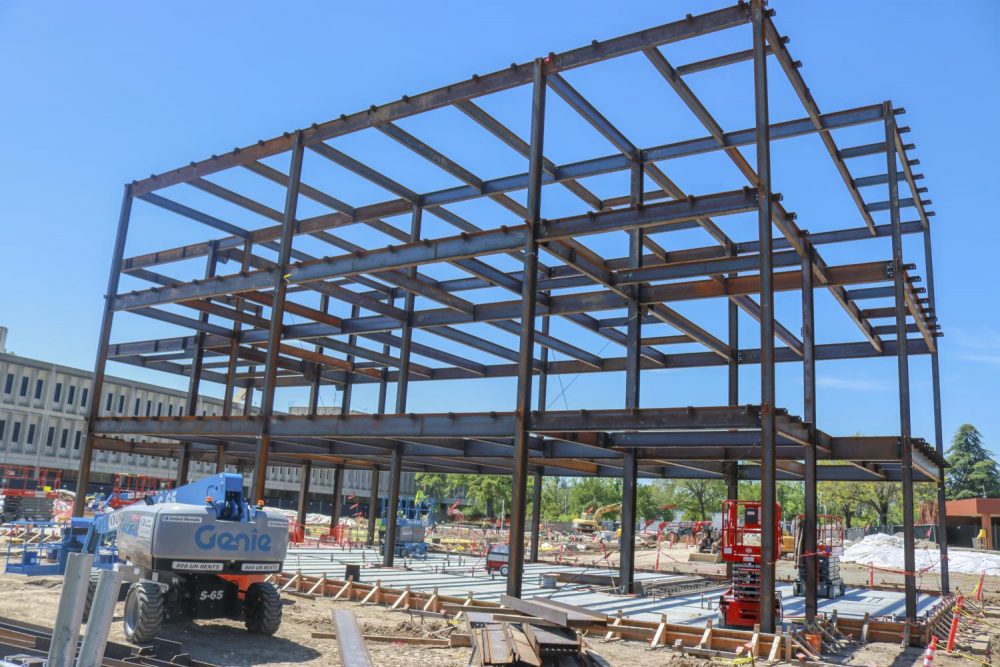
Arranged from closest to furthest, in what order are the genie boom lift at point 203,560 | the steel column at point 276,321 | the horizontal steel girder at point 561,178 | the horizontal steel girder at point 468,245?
the genie boom lift at point 203,560 → the horizontal steel girder at point 468,245 → the horizontal steel girder at point 561,178 → the steel column at point 276,321

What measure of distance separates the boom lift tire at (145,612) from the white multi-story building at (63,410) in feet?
148

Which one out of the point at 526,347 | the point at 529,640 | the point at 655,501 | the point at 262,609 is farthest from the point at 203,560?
the point at 655,501

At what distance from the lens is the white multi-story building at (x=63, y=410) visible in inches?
2340

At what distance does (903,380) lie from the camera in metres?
20.9

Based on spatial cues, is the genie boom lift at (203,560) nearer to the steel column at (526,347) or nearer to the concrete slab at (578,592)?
the steel column at (526,347)

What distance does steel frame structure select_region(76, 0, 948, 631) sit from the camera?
60.2ft

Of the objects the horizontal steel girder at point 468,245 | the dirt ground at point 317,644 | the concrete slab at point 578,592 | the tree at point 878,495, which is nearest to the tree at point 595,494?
the tree at point 878,495

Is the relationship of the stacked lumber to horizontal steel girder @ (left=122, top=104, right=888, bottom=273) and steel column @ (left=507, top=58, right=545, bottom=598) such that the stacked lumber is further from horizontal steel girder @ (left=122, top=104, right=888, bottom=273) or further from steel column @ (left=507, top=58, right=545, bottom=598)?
horizontal steel girder @ (left=122, top=104, right=888, bottom=273)

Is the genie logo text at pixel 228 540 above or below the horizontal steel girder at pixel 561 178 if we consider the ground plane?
below

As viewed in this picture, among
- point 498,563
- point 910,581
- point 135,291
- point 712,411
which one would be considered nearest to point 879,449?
point 910,581

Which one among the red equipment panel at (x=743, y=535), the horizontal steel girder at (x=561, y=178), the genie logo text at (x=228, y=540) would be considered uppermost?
the horizontal steel girder at (x=561, y=178)

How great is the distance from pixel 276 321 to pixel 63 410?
47.5 m

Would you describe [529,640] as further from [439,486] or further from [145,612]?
[439,486]

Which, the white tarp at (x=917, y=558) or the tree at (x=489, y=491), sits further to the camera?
the tree at (x=489, y=491)
